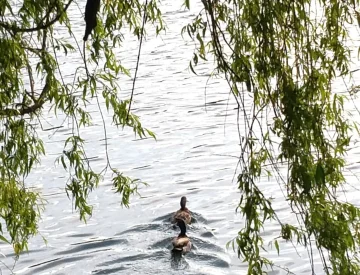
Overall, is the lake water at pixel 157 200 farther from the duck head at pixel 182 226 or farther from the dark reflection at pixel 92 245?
the duck head at pixel 182 226

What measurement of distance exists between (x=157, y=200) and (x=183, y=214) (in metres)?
1.39

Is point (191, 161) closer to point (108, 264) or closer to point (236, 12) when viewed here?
point (108, 264)

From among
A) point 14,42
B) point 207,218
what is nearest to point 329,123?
point 14,42

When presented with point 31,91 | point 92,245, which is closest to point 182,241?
point 92,245

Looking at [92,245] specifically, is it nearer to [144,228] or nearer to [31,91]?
[144,228]

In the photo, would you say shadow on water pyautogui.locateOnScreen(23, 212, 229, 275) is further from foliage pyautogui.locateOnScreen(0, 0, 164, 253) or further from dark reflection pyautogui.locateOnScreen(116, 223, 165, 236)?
foliage pyautogui.locateOnScreen(0, 0, 164, 253)

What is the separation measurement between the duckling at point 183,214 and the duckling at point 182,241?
0.07 meters

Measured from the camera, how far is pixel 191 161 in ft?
50.3

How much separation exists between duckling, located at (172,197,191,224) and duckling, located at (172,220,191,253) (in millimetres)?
70

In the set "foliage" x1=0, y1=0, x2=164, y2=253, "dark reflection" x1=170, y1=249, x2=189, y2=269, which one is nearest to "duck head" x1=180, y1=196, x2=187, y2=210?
"dark reflection" x1=170, y1=249, x2=189, y2=269

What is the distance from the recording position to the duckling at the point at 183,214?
12.6 meters

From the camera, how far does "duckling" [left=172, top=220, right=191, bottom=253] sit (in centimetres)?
1223

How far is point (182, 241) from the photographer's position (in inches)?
489

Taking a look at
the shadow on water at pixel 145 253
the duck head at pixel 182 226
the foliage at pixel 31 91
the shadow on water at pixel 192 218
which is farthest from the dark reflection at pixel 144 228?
the foliage at pixel 31 91
